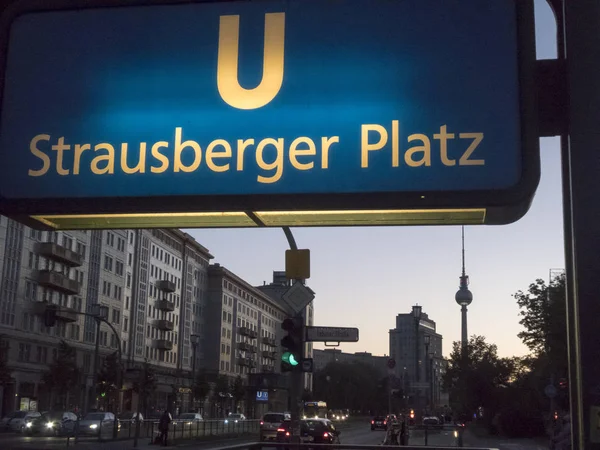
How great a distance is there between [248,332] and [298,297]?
11440 centimetres

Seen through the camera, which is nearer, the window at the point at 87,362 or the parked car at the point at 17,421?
the parked car at the point at 17,421

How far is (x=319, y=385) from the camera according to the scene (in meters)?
151

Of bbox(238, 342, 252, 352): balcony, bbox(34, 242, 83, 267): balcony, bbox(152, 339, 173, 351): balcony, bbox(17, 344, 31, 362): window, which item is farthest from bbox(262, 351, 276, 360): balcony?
bbox(17, 344, 31, 362): window

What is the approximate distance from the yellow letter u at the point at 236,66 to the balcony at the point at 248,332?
4904 inches

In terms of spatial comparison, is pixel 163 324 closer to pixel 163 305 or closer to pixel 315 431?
pixel 163 305

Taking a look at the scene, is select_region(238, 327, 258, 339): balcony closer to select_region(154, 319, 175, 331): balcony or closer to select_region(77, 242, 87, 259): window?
select_region(154, 319, 175, 331): balcony

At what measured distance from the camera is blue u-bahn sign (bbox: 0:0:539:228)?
257 centimetres

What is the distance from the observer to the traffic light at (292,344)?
16.3m

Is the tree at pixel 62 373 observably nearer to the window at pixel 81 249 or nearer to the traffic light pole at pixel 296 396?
the window at pixel 81 249

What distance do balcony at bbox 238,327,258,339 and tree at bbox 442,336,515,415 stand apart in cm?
5103

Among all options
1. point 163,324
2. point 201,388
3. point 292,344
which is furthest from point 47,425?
point 163,324

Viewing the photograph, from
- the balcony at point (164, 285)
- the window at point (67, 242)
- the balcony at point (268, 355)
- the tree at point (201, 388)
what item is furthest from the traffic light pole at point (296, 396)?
the balcony at point (268, 355)

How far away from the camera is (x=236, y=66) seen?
2.76 meters

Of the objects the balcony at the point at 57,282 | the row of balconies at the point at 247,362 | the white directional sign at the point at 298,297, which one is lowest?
the white directional sign at the point at 298,297
